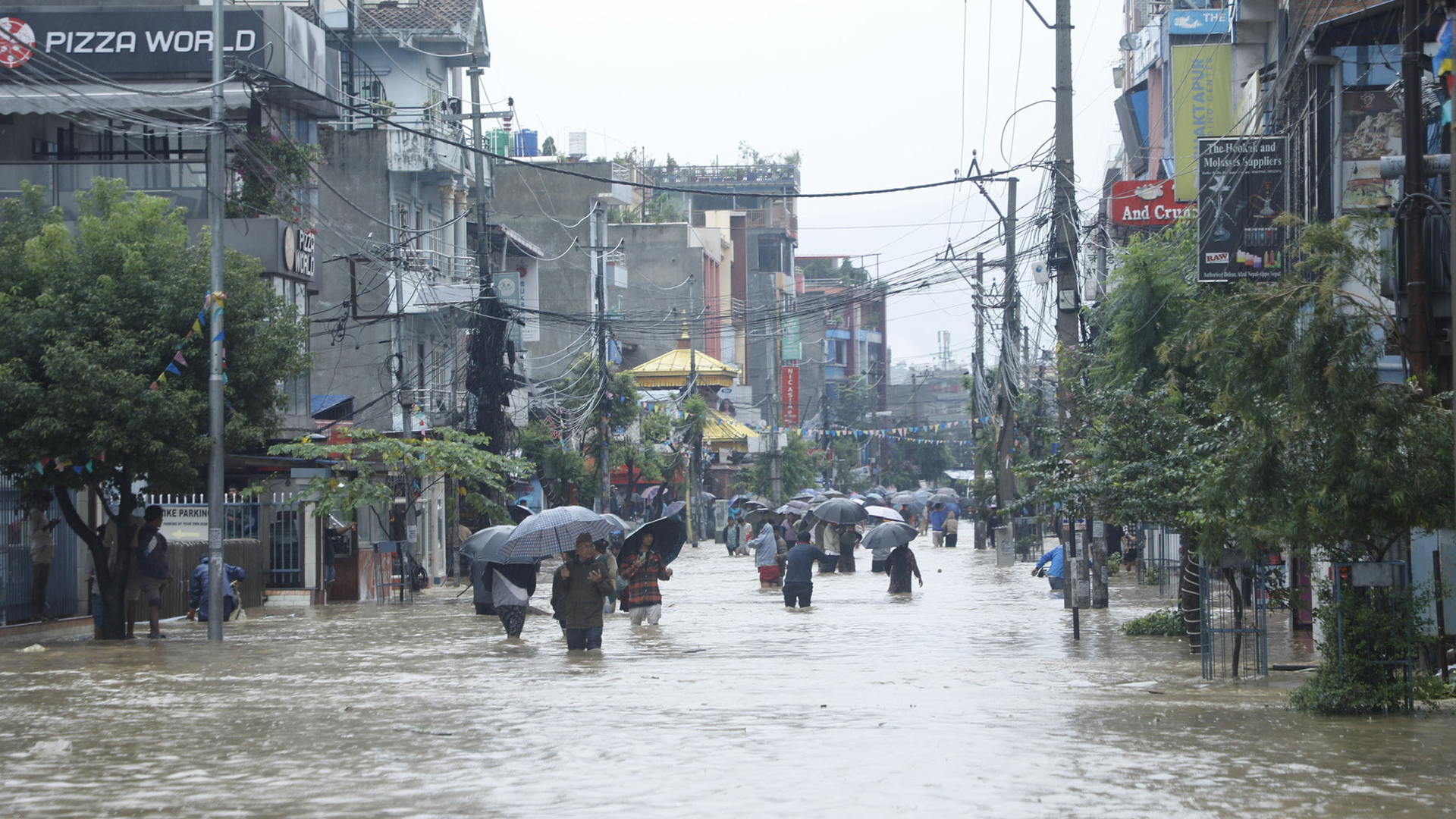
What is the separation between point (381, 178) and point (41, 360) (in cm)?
2523

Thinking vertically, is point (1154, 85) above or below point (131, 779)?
above

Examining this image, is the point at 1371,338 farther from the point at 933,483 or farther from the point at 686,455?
the point at 933,483

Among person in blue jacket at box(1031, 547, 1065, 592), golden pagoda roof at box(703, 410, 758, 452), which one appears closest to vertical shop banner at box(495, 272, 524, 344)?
golden pagoda roof at box(703, 410, 758, 452)

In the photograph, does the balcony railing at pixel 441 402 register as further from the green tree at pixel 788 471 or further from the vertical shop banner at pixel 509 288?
the green tree at pixel 788 471

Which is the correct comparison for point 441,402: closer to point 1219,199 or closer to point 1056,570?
point 1056,570

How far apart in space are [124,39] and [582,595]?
1592cm

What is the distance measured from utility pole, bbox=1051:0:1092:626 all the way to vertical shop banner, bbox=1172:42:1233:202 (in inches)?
275

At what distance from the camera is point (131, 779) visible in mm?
10305

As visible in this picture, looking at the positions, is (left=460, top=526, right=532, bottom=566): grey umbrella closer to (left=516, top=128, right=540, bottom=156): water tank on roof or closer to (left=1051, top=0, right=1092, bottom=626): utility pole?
(left=1051, top=0, right=1092, bottom=626): utility pole

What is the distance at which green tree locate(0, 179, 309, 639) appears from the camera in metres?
20.1

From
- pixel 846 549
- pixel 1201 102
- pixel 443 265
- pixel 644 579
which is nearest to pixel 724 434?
pixel 443 265

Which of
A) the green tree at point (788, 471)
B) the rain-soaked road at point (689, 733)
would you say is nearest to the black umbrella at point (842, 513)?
the rain-soaked road at point (689, 733)

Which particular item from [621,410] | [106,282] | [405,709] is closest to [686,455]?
[621,410]

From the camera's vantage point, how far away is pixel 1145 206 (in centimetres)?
3391
